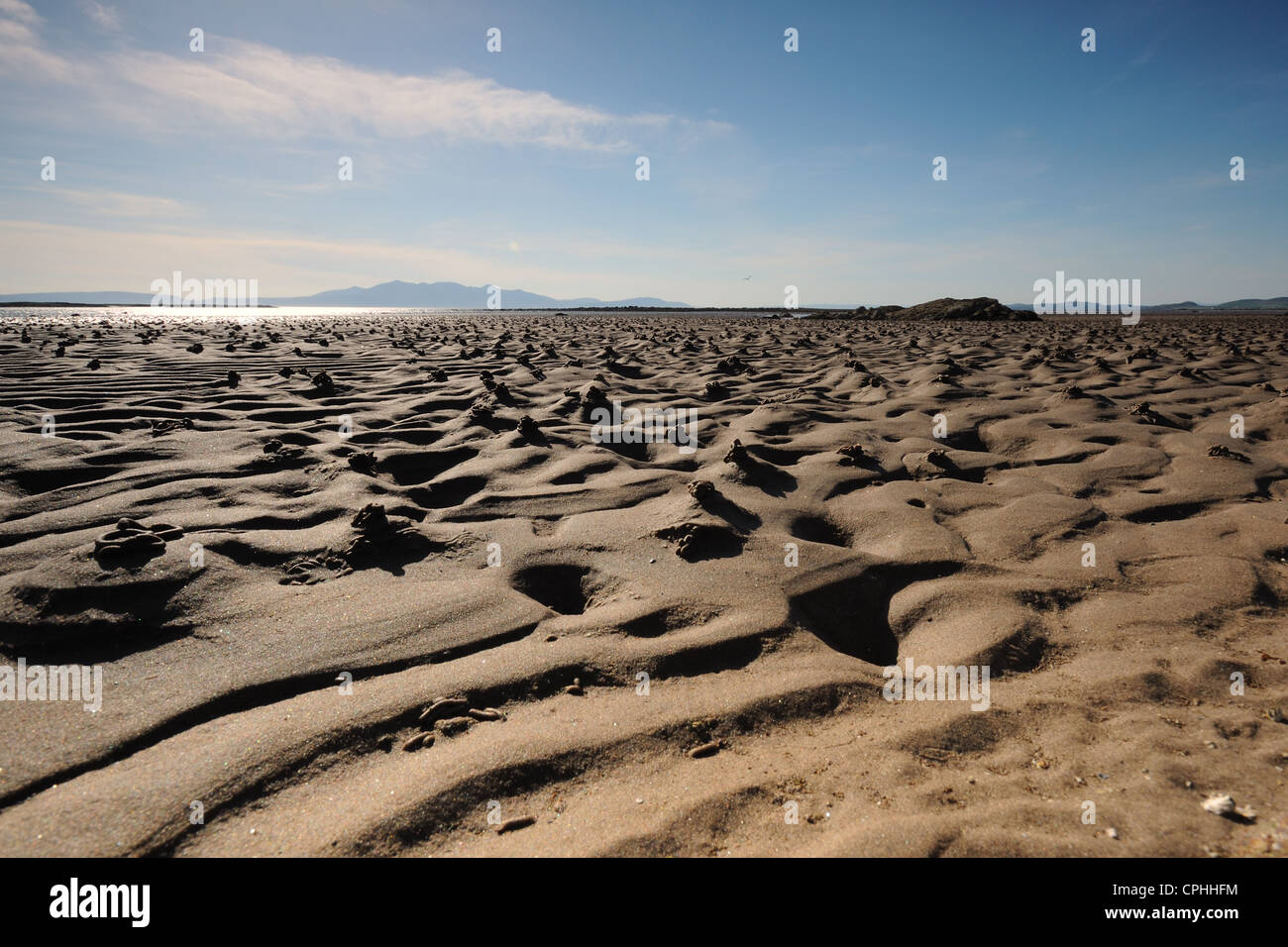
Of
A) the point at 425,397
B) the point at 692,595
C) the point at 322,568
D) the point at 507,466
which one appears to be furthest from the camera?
the point at 425,397

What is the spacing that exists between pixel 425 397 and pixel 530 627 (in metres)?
4.85

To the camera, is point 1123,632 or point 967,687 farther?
point 1123,632

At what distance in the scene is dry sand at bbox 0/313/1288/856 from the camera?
5.29 feet

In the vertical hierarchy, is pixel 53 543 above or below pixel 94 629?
above

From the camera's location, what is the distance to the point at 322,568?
288 centimetres

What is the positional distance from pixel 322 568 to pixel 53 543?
1322mm

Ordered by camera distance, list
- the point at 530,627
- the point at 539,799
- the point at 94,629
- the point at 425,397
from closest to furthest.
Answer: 1. the point at 539,799
2. the point at 94,629
3. the point at 530,627
4. the point at 425,397

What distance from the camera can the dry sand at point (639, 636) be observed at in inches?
63.5

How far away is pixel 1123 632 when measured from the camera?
96.6 inches

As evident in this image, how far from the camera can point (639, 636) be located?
2.45 meters
